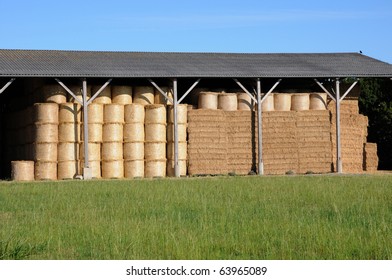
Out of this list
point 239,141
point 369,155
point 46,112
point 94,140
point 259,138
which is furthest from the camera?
point 369,155

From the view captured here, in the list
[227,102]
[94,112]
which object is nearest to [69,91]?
[94,112]

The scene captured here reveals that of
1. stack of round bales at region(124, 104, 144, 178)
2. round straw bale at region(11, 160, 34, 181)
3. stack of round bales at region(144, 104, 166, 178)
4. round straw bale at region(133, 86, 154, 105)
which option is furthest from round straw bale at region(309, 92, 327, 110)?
round straw bale at region(11, 160, 34, 181)

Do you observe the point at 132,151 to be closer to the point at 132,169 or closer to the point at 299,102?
the point at 132,169

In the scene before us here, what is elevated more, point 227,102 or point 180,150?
point 227,102

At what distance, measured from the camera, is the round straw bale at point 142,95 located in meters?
29.1

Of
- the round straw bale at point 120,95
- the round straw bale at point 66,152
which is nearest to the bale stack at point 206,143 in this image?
the round straw bale at point 120,95

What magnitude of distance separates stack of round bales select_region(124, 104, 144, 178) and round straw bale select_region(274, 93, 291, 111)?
5191 millimetres

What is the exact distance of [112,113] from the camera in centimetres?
2797

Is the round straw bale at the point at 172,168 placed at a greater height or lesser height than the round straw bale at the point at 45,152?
lesser

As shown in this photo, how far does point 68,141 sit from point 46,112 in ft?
4.02

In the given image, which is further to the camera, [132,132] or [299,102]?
[299,102]

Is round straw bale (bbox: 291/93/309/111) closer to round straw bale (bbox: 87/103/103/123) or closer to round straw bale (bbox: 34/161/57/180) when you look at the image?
round straw bale (bbox: 87/103/103/123)

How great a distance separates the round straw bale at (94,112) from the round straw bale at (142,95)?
1684mm

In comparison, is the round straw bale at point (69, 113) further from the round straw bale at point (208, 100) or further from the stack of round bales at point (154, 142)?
the round straw bale at point (208, 100)
